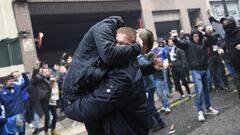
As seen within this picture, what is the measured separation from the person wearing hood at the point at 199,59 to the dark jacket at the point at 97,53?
14.1 ft

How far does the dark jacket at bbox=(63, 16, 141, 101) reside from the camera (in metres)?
2.42

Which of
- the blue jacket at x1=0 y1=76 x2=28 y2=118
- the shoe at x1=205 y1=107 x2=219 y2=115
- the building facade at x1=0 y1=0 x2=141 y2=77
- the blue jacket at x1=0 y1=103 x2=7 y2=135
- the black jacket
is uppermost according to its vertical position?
the building facade at x1=0 y1=0 x2=141 y2=77

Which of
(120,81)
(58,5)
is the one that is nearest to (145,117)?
(120,81)

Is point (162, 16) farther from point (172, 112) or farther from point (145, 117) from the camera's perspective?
point (145, 117)

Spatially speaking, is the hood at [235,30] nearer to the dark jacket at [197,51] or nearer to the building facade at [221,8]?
the dark jacket at [197,51]

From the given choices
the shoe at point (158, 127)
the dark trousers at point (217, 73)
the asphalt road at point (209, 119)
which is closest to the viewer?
the asphalt road at point (209, 119)

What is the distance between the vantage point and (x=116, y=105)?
2422mm

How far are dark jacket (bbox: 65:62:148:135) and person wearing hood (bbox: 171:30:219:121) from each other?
4304mm

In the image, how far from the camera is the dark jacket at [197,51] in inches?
269

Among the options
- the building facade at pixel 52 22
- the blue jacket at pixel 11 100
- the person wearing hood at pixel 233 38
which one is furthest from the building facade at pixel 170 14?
the blue jacket at pixel 11 100

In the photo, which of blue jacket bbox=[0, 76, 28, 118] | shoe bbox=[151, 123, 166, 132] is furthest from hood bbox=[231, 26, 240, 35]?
blue jacket bbox=[0, 76, 28, 118]

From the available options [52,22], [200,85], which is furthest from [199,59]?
[52,22]

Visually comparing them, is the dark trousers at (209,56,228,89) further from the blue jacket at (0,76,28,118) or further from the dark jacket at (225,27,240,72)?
the blue jacket at (0,76,28,118)

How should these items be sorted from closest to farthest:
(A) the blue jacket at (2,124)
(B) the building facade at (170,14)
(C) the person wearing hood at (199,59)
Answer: (A) the blue jacket at (2,124) → (C) the person wearing hood at (199,59) → (B) the building facade at (170,14)
